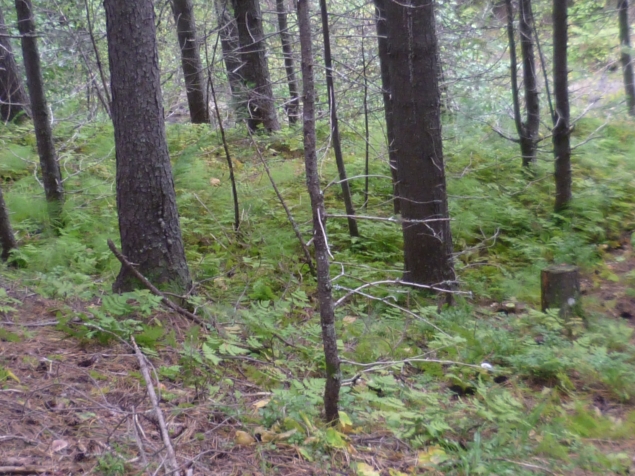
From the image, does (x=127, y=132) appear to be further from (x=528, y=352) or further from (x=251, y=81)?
(x=251, y=81)

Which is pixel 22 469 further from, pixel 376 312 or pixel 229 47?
pixel 229 47

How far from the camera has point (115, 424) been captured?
3.51 m

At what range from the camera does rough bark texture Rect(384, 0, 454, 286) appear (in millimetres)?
6551

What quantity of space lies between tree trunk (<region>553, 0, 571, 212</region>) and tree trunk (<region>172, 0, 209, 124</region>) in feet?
20.8

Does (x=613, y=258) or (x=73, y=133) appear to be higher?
(x=73, y=133)

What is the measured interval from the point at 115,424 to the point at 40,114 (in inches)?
223

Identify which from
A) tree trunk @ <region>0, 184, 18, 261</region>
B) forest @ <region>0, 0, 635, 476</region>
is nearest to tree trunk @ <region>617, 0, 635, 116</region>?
forest @ <region>0, 0, 635, 476</region>

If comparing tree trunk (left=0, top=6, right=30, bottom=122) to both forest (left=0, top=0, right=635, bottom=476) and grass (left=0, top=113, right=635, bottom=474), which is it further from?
forest (left=0, top=0, right=635, bottom=476)

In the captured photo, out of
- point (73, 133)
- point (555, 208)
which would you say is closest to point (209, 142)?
point (73, 133)

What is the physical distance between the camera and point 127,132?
5438mm

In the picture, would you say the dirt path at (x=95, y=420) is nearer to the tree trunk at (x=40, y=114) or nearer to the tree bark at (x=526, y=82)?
the tree trunk at (x=40, y=114)

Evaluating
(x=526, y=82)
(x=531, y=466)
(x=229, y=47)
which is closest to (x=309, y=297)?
(x=531, y=466)

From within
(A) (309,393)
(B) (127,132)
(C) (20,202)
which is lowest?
(A) (309,393)

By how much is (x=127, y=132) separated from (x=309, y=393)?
304cm
